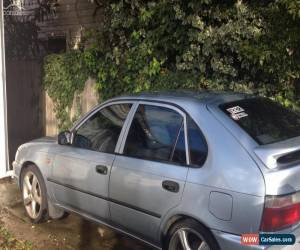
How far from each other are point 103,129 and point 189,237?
1570 mm

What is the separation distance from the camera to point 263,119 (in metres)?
4.33

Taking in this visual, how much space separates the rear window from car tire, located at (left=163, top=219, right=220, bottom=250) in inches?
33.1

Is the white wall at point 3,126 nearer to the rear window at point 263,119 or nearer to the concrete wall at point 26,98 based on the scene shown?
the concrete wall at point 26,98

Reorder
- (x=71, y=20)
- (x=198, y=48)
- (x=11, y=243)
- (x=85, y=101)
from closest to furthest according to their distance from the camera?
(x=11, y=243), (x=198, y=48), (x=85, y=101), (x=71, y=20)

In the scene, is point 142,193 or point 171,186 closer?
point 171,186

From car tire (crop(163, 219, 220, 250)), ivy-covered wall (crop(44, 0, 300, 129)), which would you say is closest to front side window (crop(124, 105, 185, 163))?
car tire (crop(163, 219, 220, 250))

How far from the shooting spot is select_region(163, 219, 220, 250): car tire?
12.9 feet

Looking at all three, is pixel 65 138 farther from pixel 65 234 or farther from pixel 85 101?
pixel 85 101

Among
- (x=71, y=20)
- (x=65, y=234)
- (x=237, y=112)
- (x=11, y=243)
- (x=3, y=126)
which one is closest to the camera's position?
(x=237, y=112)

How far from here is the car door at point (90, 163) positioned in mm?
4928

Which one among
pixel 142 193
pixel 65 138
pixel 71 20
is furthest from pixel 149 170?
pixel 71 20

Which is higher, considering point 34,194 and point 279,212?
point 279,212

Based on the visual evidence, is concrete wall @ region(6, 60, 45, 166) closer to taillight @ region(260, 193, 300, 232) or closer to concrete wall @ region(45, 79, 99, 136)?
concrete wall @ region(45, 79, 99, 136)

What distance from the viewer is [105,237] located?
18.4 ft
